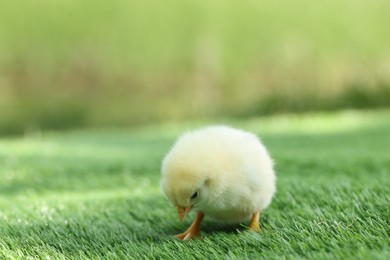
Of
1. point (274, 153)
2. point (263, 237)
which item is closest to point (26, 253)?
point (263, 237)

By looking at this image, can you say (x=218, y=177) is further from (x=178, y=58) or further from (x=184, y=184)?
(x=178, y=58)

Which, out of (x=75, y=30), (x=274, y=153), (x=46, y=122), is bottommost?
(x=46, y=122)

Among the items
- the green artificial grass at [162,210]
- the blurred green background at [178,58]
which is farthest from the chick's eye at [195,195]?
the blurred green background at [178,58]

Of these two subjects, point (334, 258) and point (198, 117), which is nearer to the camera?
point (334, 258)

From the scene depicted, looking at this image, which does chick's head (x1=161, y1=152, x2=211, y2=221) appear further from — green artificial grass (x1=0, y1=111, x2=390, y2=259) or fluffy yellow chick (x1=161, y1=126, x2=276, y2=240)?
green artificial grass (x1=0, y1=111, x2=390, y2=259)

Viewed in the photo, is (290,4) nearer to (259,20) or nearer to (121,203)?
(259,20)

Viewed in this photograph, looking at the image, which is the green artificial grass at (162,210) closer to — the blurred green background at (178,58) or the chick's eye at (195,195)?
the chick's eye at (195,195)
